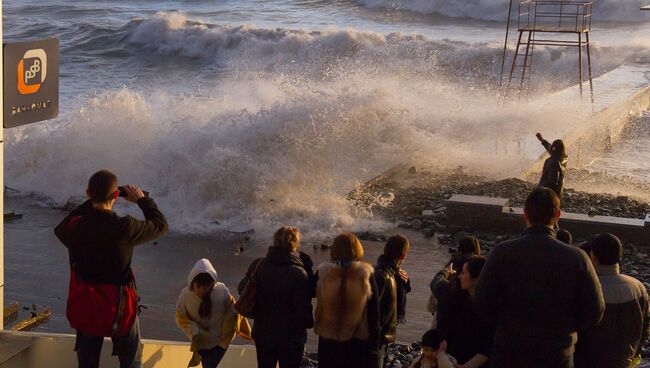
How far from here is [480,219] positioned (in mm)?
13602

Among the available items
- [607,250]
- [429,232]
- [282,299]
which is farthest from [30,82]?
[429,232]

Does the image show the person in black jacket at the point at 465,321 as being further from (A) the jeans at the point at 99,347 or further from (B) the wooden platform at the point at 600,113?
(B) the wooden platform at the point at 600,113

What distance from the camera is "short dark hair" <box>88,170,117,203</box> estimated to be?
531 cm

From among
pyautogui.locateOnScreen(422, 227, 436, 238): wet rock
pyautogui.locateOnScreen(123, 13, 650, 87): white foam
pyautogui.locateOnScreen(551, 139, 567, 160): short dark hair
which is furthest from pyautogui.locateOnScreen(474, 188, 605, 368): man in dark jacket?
pyautogui.locateOnScreen(123, 13, 650, 87): white foam

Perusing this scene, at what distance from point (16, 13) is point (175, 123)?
33.5 metres

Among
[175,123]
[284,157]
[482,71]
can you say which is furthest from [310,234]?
[482,71]

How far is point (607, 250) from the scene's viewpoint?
5281mm

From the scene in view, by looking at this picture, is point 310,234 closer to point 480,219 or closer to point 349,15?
point 480,219

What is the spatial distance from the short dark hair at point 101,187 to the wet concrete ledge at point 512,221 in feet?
28.5

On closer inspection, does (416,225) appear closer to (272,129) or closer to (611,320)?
(272,129)

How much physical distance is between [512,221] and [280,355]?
317 inches

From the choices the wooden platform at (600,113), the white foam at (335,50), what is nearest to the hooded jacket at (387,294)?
the wooden platform at (600,113)

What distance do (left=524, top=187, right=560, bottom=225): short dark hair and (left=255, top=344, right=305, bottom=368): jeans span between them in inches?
68.9

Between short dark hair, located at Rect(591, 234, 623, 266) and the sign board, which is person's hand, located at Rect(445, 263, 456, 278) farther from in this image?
the sign board
